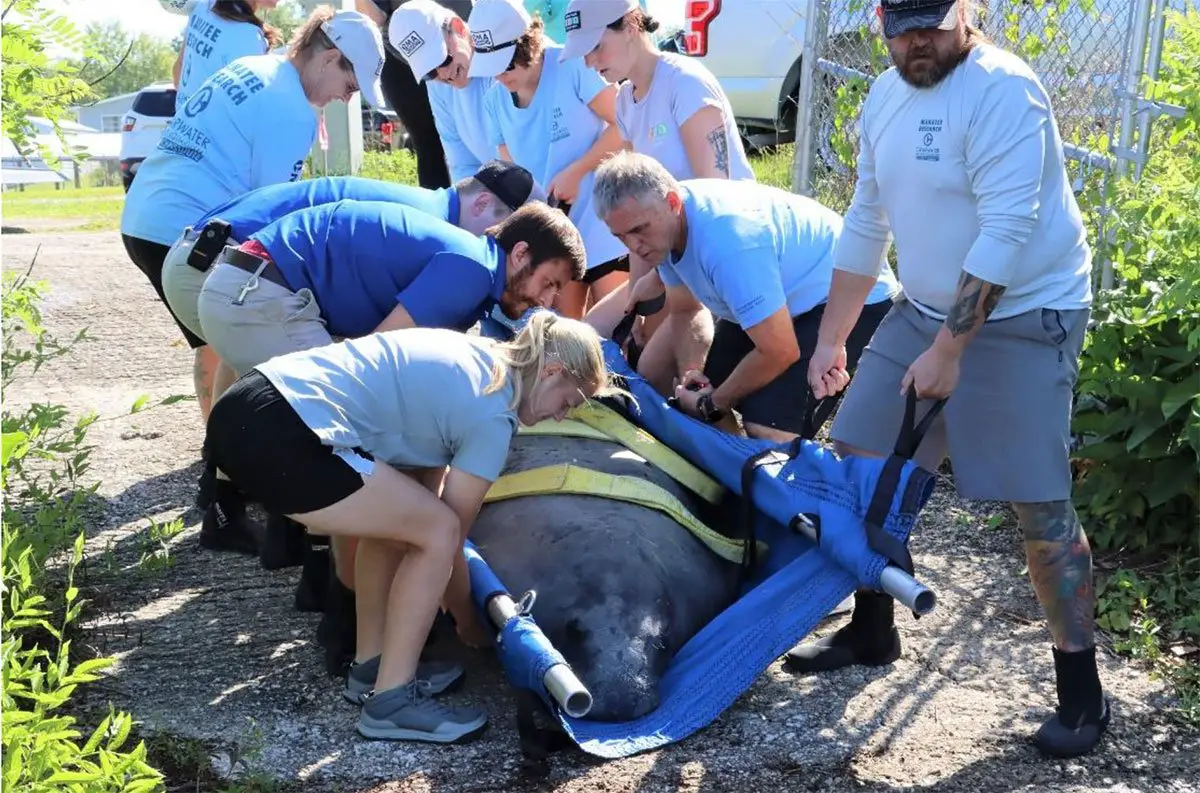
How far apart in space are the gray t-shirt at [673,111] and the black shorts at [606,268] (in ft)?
1.70

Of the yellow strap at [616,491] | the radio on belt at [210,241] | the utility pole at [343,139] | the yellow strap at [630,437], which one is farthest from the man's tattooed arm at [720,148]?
the utility pole at [343,139]

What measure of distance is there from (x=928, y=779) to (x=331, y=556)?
1826 mm

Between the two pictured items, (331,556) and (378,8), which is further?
(378,8)

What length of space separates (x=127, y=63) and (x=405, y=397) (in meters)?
23.2

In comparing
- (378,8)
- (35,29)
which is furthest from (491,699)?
(378,8)

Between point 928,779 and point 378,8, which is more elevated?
point 378,8

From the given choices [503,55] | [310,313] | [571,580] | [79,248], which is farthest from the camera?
[79,248]

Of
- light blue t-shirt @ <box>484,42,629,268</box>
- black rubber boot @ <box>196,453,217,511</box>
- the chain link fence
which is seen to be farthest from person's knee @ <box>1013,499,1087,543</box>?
black rubber boot @ <box>196,453,217,511</box>

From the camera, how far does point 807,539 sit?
3.56 m

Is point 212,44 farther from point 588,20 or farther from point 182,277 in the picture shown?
point 588,20

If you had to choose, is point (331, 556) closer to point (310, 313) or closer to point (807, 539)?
point (310, 313)

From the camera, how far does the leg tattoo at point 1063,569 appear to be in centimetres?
311

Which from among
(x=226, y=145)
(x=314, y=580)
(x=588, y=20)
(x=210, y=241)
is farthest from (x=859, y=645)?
(x=226, y=145)

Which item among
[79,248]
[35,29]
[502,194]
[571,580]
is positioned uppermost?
[35,29]
